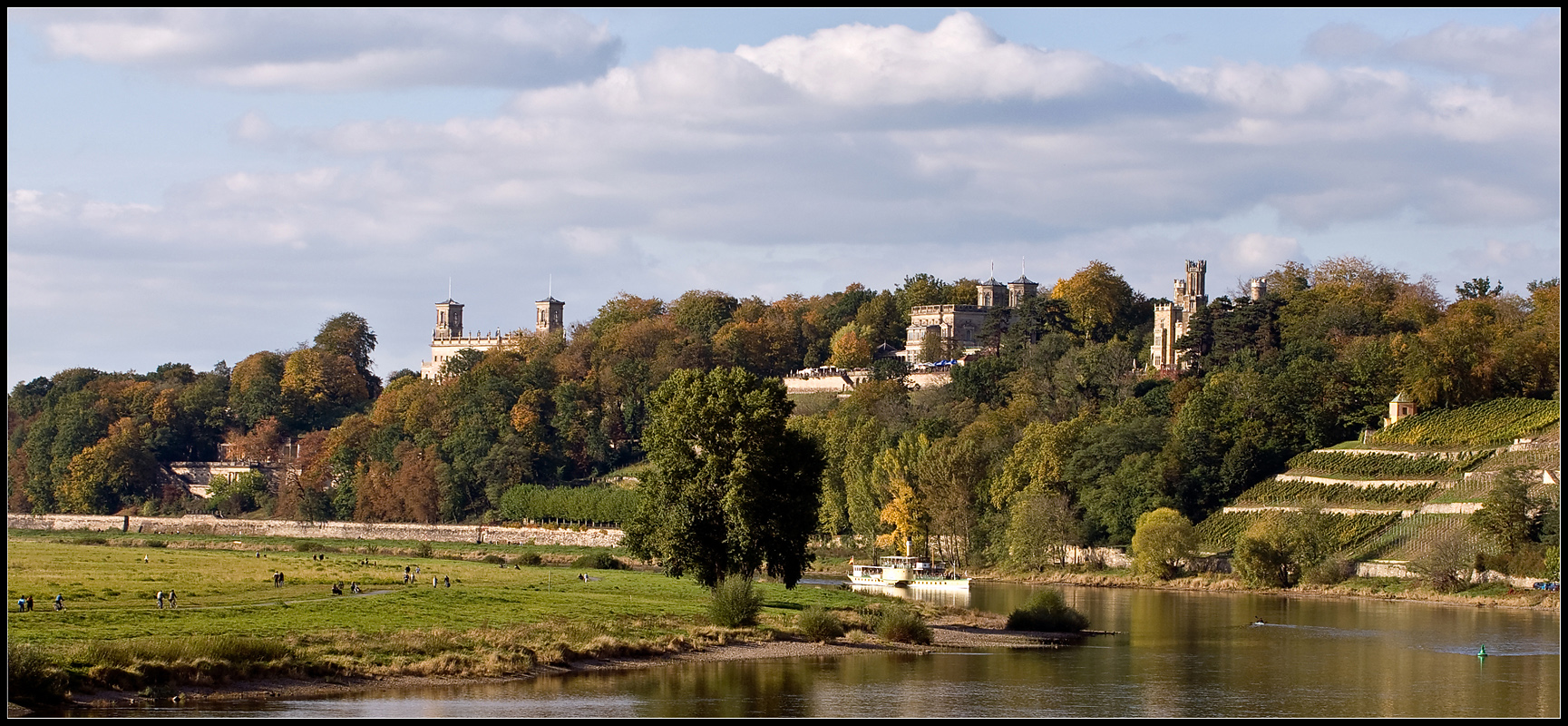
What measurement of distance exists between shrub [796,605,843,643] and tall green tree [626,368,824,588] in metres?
3.41

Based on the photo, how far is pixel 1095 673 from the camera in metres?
42.0

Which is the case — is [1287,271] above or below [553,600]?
above

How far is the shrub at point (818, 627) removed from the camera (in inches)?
1877

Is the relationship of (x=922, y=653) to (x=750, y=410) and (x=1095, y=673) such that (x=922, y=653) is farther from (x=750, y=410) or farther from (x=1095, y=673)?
(x=750, y=410)

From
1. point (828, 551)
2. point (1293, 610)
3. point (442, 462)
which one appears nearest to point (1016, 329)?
point (828, 551)

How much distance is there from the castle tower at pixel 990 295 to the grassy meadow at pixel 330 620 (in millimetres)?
84467

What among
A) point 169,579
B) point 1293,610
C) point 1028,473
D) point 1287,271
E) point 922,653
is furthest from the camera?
point 1287,271

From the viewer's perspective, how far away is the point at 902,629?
48.2 m

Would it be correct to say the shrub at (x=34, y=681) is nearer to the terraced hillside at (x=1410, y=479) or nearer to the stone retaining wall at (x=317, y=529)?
the terraced hillside at (x=1410, y=479)

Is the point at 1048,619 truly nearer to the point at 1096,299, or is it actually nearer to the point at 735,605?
the point at 735,605

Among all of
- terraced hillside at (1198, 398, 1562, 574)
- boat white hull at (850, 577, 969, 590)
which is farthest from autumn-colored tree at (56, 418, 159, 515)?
terraced hillside at (1198, 398, 1562, 574)

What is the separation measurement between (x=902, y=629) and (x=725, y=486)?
6.98m

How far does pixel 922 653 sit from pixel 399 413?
340 ft

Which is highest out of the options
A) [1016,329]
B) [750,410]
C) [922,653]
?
[1016,329]
